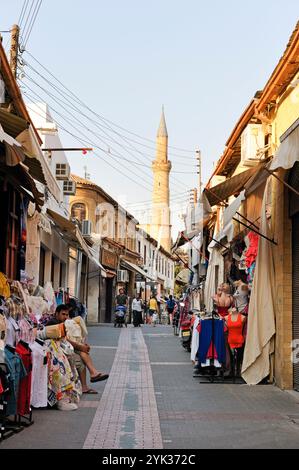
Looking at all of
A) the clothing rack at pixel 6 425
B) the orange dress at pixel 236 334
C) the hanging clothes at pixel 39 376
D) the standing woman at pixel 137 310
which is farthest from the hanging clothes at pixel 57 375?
the standing woman at pixel 137 310

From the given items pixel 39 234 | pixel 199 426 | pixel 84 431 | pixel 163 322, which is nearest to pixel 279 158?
pixel 199 426

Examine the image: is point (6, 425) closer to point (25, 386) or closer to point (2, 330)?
point (25, 386)

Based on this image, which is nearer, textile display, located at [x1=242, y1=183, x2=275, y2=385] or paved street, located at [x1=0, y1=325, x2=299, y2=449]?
paved street, located at [x1=0, y1=325, x2=299, y2=449]

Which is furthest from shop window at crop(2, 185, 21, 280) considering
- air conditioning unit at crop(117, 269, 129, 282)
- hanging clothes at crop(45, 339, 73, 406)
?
air conditioning unit at crop(117, 269, 129, 282)

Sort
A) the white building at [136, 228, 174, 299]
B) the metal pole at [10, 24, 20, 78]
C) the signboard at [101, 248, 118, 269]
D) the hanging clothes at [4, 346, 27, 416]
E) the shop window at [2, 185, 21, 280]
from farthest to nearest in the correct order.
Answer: the white building at [136, 228, 174, 299] → the signboard at [101, 248, 118, 269] → the metal pole at [10, 24, 20, 78] → the shop window at [2, 185, 21, 280] → the hanging clothes at [4, 346, 27, 416]

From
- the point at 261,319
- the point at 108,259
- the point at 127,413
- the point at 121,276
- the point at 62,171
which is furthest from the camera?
the point at 121,276

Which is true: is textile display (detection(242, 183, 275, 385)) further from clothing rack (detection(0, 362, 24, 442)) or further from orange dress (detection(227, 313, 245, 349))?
clothing rack (detection(0, 362, 24, 442))

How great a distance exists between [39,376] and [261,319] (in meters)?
4.63

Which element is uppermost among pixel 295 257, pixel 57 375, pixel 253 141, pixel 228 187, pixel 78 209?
pixel 78 209

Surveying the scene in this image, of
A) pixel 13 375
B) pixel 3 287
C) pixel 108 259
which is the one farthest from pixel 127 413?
pixel 108 259

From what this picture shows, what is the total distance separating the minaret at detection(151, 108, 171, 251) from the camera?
8106 cm

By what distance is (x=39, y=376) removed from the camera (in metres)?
8.46

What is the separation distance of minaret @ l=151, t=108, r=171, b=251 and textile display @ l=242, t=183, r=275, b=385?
66937mm

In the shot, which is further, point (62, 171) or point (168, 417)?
point (62, 171)
